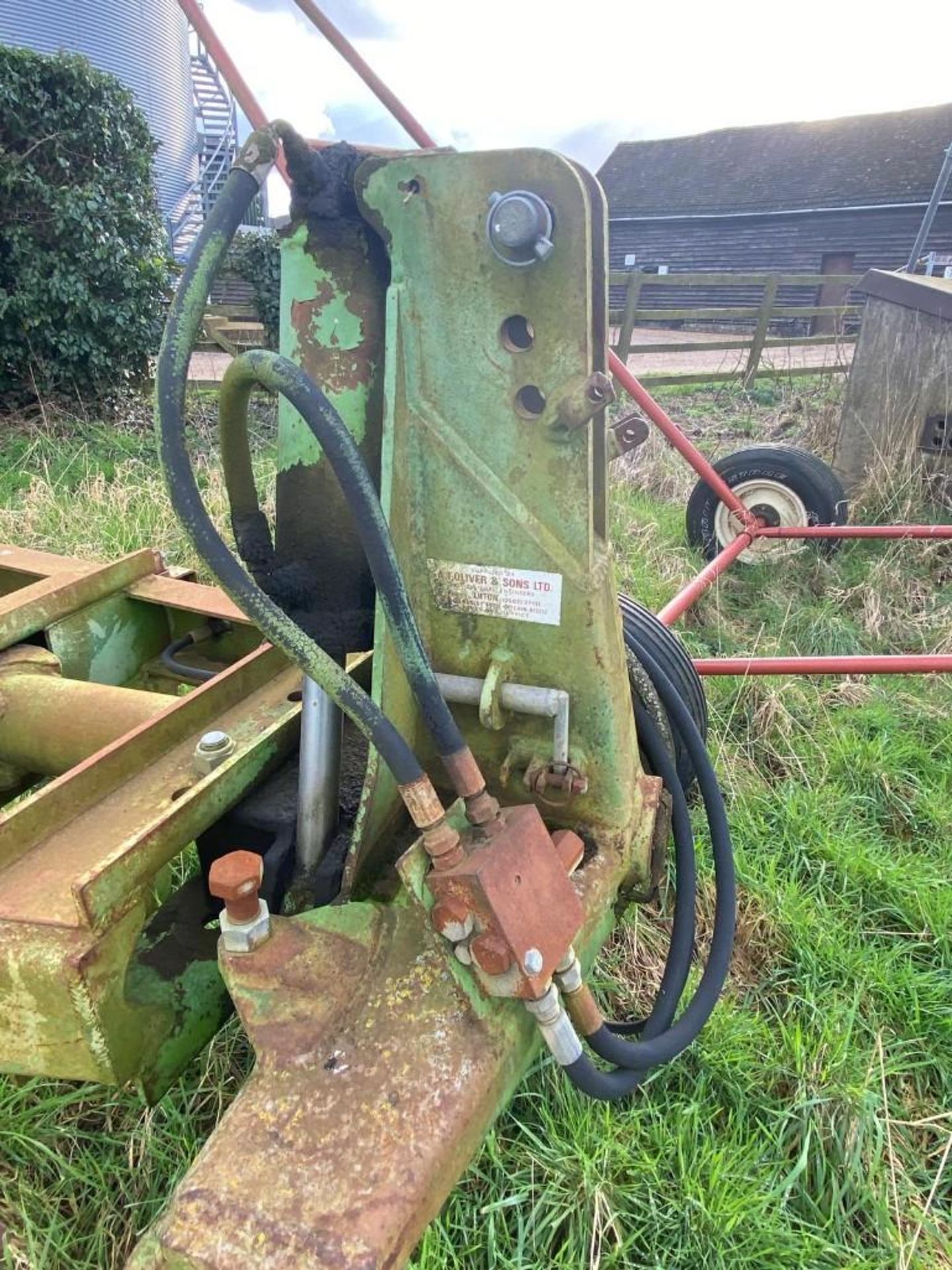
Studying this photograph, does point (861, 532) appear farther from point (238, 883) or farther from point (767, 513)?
point (238, 883)

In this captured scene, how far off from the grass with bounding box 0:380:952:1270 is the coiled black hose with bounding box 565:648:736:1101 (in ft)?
0.67

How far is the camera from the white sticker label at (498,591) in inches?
49.4

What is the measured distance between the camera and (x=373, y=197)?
1.15 meters

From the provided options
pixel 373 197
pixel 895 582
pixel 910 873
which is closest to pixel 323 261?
pixel 373 197

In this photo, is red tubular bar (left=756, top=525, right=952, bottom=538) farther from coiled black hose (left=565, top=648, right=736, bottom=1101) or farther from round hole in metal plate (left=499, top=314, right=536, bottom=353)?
round hole in metal plate (left=499, top=314, right=536, bottom=353)

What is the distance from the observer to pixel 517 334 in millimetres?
1165

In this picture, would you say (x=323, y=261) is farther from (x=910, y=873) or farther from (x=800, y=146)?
(x=800, y=146)

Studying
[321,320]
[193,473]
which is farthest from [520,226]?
[193,473]

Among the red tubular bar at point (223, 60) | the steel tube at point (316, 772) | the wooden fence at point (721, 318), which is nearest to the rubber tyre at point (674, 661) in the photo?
the steel tube at point (316, 772)

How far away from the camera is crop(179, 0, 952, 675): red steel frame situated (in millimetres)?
1330

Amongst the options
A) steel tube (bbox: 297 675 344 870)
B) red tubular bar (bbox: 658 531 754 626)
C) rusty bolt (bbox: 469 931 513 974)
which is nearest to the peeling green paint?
steel tube (bbox: 297 675 344 870)

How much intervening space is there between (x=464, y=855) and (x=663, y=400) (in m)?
8.43

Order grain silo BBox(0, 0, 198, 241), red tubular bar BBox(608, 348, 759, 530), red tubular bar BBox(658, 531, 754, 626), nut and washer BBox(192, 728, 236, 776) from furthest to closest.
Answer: grain silo BBox(0, 0, 198, 241), red tubular bar BBox(608, 348, 759, 530), red tubular bar BBox(658, 531, 754, 626), nut and washer BBox(192, 728, 236, 776)

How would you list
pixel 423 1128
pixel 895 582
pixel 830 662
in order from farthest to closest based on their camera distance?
pixel 895 582 < pixel 830 662 < pixel 423 1128
